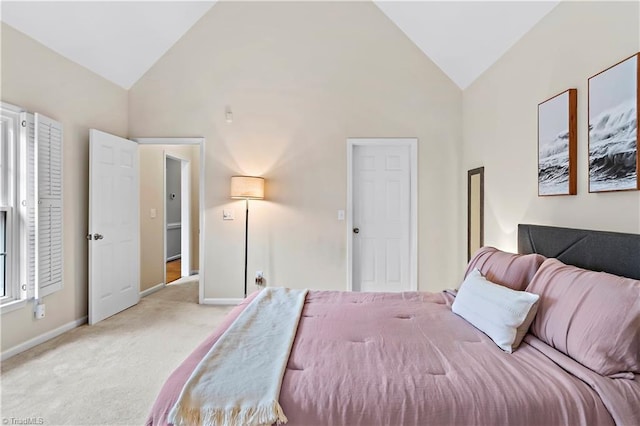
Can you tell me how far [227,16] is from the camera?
3.90 meters

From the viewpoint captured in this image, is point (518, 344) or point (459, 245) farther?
point (459, 245)

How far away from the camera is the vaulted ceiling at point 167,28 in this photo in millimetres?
2674

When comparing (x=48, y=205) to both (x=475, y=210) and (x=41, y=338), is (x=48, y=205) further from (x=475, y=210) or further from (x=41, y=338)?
(x=475, y=210)

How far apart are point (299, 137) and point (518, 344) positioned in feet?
10.0

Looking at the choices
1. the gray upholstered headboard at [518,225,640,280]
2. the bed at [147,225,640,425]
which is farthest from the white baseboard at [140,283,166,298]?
the gray upholstered headboard at [518,225,640,280]

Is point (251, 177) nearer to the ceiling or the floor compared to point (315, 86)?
nearer to the floor

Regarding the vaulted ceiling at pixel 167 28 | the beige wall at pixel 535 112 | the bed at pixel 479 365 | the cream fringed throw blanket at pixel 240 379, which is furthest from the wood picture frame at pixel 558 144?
the cream fringed throw blanket at pixel 240 379

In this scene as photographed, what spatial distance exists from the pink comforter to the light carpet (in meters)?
1.03

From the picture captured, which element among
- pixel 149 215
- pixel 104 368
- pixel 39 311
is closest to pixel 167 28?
pixel 149 215

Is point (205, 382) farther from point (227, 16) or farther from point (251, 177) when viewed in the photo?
point (227, 16)

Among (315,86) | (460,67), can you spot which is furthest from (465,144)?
(315,86)

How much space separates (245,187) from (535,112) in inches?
107

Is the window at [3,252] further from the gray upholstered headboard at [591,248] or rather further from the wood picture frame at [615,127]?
the wood picture frame at [615,127]

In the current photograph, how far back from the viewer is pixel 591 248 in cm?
182
